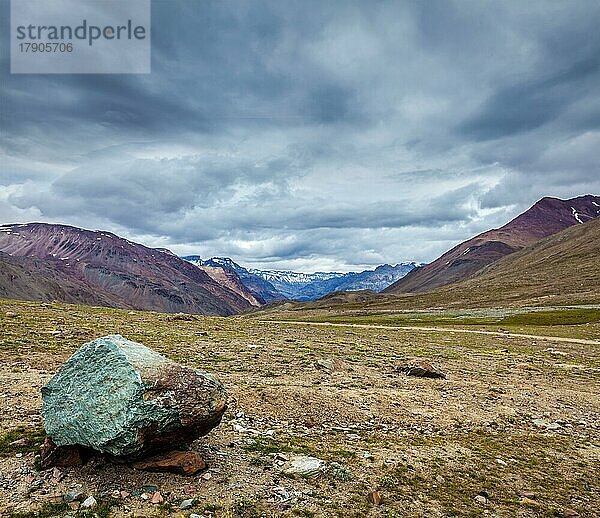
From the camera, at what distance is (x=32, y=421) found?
15.0 meters

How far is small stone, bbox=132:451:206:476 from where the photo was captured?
37.3ft

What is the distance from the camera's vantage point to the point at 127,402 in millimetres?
10828

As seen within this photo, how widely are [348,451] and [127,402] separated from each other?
23.3ft

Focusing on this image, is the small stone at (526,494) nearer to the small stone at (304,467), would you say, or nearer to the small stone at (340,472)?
the small stone at (340,472)

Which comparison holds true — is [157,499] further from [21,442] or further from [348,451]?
[348,451]

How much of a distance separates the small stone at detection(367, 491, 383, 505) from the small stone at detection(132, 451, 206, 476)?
4.59 m

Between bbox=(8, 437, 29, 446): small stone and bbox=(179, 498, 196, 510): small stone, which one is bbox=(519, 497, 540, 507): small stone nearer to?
bbox=(179, 498, 196, 510): small stone

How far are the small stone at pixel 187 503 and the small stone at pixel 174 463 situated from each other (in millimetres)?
1306

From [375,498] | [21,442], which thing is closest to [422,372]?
[375,498]

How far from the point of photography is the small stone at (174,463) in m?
11.4

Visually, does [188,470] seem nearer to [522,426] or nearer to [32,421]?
[32,421]

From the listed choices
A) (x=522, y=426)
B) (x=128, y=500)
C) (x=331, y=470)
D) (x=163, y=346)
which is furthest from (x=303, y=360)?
(x=128, y=500)

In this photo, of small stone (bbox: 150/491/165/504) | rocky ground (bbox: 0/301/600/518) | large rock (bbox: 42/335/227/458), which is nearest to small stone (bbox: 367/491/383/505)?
rocky ground (bbox: 0/301/600/518)

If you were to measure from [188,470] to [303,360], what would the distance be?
18.7m
